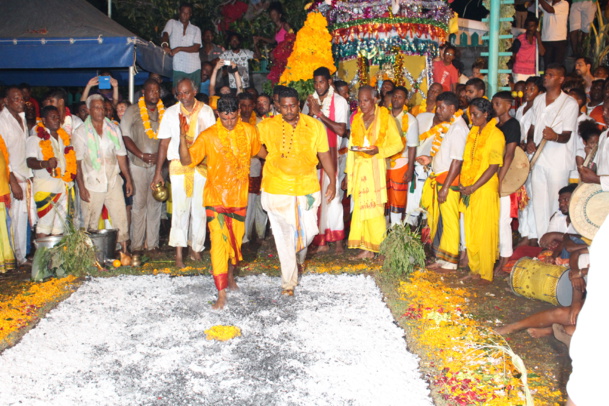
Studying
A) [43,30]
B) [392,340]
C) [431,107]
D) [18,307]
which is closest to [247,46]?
[43,30]

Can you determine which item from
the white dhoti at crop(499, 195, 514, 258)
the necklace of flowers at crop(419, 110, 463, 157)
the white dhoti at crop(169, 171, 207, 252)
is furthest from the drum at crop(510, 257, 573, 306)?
the white dhoti at crop(169, 171, 207, 252)

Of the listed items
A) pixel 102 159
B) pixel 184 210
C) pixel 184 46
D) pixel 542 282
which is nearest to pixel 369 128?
pixel 184 210

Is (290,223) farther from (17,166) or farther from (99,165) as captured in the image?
(17,166)

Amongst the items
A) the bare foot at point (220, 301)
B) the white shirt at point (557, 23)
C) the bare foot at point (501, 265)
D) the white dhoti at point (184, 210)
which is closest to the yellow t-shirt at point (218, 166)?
the bare foot at point (220, 301)

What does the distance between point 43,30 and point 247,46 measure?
440 cm

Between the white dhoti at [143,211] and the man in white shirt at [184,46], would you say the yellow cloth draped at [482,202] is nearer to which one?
the white dhoti at [143,211]

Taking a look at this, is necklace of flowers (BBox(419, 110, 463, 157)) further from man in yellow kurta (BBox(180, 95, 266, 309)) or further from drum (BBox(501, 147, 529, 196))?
man in yellow kurta (BBox(180, 95, 266, 309))

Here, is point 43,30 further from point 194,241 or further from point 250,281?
point 250,281

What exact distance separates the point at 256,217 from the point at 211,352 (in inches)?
168

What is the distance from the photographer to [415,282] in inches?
266

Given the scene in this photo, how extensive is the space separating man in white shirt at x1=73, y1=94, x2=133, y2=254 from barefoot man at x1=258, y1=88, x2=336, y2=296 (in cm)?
244

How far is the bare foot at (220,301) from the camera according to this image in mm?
5943

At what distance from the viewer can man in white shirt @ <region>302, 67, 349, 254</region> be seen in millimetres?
7719

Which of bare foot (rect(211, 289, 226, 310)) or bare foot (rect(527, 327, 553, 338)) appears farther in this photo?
bare foot (rect(211, 289, 226, 310))
